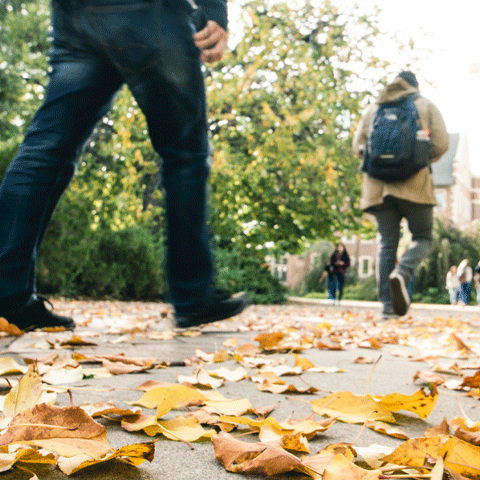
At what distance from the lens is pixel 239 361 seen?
5.85ft

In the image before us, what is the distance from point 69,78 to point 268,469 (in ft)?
5.78

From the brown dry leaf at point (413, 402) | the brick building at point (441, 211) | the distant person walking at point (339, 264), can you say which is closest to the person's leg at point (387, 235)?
the brown dry leaf at point (413, 402)

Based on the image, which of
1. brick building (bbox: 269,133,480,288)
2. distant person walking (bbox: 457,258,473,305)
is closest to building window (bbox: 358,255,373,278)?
brick building (bbox: 269,133,480,288)

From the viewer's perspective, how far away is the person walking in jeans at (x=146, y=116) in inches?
75.0

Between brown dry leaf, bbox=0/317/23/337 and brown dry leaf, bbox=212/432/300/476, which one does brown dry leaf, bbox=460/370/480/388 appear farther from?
brown dry leaf, bbox=0/317/23/337

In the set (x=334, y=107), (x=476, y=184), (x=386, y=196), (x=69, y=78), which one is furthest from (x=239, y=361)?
(x=476, y=184)

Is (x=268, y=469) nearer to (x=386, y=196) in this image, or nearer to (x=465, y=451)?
(x=465, y=451)

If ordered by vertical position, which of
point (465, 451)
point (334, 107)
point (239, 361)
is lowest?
point (239, 361)

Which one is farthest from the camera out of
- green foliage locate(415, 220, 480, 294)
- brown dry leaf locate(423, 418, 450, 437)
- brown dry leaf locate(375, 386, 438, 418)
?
green foliage locate(415, 220, 480, 294)

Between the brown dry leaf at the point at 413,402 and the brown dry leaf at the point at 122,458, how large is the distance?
55cm

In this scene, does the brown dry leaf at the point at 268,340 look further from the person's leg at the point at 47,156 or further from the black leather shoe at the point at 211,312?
the person's leg at the point at 47,156

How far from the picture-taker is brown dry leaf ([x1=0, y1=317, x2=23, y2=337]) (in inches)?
73.4

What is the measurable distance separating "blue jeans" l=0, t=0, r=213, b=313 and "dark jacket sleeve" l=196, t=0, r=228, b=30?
15 cm

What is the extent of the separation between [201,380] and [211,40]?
1365 mm
